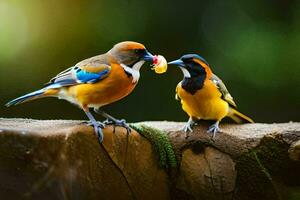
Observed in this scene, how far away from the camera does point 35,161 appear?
2393 millimetres

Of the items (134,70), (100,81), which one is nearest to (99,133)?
(100,81)

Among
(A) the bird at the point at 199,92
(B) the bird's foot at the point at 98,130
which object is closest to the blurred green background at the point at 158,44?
(A) the bird at the point at 199,92

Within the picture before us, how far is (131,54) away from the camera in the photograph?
3.01 metres

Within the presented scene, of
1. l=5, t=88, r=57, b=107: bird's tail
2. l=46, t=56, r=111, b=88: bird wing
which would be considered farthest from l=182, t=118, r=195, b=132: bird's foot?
l=5, t=88, r=57, b=107: bird's tail

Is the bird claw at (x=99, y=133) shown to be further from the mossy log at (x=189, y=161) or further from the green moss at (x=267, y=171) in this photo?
the green moss at (x=267, y=171)

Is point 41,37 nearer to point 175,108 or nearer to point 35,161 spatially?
point 175,108

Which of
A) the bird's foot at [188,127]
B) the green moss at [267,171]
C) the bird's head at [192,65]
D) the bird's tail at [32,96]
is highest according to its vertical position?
the bird's head at [192,65]

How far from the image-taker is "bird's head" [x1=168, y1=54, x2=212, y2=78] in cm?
328

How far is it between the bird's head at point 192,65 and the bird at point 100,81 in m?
0.30

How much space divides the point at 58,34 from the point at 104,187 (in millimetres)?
2125

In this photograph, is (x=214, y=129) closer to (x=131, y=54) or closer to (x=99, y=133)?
(x=131, y=54)

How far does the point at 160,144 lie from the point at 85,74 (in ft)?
1.82

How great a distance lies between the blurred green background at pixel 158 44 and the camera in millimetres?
4461

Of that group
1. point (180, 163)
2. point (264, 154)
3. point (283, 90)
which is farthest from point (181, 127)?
point (283, 90)
